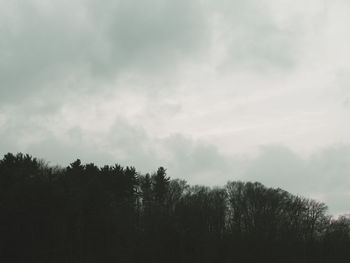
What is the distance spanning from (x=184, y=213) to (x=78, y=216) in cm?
1210

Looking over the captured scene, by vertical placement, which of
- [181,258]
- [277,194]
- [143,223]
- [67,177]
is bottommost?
[181,258]

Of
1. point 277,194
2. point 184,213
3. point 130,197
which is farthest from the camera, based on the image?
point 277,194

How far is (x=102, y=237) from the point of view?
63.1m

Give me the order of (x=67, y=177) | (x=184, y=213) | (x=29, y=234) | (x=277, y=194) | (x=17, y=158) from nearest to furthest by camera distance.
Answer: (x=29, y=234) < (x=184, y=213) < (x=67, y=177) < (x=17, y=158) < (x=277, y=194)

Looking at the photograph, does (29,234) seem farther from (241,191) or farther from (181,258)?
(241,191)

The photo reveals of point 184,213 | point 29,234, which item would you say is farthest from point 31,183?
point 184,213

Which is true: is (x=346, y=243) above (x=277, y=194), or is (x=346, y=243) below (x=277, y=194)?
below

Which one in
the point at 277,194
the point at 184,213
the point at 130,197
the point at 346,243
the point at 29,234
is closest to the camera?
the point at 29,234

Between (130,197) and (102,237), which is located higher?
(130,197)

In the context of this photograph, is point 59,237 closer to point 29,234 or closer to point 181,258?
point 29,234

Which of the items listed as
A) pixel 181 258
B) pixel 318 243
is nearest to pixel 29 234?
pixel 181 258

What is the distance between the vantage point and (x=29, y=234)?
54.8 meters

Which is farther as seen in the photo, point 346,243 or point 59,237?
point 346,243

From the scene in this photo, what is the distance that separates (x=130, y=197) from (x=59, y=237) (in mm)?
25370
